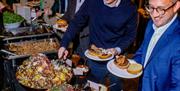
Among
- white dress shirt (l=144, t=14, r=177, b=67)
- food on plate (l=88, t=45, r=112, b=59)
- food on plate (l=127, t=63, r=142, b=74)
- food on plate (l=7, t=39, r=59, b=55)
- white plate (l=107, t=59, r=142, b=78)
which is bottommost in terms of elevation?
food on plate (l=7, t=39, r=59, b=55)

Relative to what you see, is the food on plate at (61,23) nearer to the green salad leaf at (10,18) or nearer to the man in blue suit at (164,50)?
the green salad leaf at (10,18)

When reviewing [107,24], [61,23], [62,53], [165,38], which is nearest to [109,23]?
[107,24]

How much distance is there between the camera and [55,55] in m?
2.41

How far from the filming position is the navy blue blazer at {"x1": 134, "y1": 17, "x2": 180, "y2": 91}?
1.51 metres

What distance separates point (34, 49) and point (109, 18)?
0.72 metres

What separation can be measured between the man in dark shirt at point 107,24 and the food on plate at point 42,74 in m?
0.47

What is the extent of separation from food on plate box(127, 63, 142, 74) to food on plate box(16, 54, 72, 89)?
406mm

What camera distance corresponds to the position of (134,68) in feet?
6.25

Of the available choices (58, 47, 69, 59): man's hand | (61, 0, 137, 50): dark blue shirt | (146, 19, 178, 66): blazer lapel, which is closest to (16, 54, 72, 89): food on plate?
(58, 47, 69, 59): man's hand

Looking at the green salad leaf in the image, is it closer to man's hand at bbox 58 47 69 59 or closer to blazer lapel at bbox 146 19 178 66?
man's hand at bbox 58 47 69 59

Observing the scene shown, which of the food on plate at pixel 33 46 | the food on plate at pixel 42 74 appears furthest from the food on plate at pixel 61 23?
the food on plate at pixel 42 74

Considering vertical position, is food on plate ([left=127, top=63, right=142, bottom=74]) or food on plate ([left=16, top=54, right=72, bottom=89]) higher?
food on plate ([left=127, top=63, right=142, bottom=74])

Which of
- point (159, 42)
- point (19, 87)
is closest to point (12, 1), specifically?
point (19, 87)

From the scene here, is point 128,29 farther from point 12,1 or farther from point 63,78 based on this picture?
point 12,1
